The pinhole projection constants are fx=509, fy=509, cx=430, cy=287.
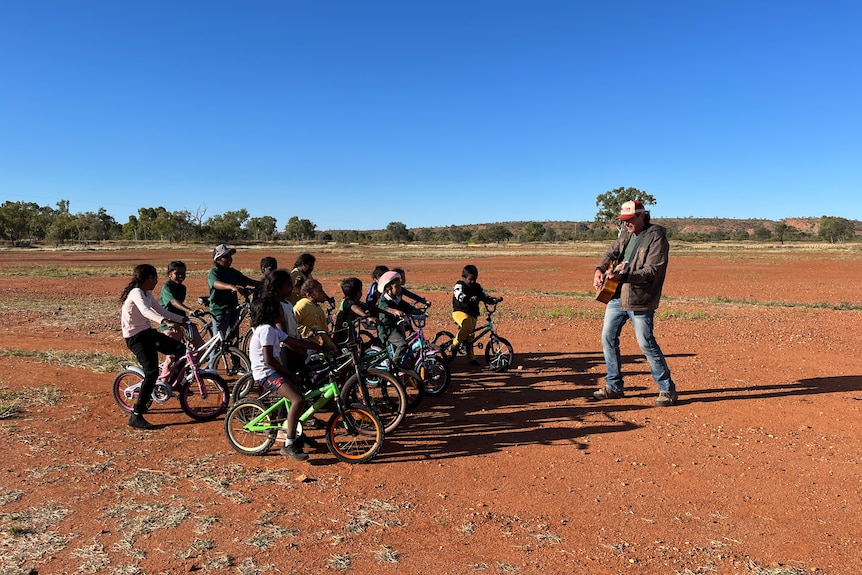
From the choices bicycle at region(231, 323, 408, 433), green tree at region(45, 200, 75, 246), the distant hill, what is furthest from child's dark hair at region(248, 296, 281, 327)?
the distant hill

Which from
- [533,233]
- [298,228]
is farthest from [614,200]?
[298,228]

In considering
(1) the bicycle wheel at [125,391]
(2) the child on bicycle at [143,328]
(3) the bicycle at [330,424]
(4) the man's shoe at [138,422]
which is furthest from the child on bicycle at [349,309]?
(1) the bicycle wheel at [125,391]

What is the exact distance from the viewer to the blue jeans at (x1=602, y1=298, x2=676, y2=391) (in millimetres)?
5906

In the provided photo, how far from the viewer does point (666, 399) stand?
6039mm

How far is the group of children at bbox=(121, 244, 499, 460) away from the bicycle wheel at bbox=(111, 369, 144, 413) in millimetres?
397

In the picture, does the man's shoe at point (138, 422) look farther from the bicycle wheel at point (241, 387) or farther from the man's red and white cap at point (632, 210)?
the man's red and white cap at point (632, 210)

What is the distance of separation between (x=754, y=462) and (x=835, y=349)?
619 centimetres

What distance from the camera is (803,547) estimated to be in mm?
3268

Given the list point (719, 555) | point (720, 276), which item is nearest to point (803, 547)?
point (719, 555)

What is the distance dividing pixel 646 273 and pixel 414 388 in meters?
3.00

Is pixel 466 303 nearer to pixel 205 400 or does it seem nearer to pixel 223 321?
pixel 223 321

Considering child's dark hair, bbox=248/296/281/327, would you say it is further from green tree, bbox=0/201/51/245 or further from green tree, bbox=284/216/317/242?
green tree, bbox=284/216/317/242

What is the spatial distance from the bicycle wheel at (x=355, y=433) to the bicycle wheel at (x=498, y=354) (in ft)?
10.6

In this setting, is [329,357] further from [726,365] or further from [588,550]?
[726,365]
